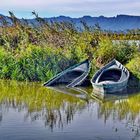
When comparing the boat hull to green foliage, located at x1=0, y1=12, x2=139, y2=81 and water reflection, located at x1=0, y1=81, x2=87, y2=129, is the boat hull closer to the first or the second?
water reflection, located at x1=0, y1=81, x2=87, y2=129

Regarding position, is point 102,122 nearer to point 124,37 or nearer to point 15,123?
point 15,123

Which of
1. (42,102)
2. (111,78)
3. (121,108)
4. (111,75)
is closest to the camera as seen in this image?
(121,108)

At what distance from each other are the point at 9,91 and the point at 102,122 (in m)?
7.31

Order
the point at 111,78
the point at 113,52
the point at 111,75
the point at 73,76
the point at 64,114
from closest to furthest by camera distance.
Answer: the point at 64,114 → the point at 111,78 → the point at 111,75 → the point at 73,76 → the point at 113,52

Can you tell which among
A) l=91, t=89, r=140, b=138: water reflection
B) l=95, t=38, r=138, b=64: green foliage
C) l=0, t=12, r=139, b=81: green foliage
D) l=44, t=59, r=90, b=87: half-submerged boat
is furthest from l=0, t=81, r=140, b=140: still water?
l=95, t=38, r=138, b=64: green foliage

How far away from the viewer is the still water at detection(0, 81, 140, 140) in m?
16.1

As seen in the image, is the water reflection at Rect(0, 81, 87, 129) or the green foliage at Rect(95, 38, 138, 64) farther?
→ the green foliage at Rect(95, 38, 138, 64)

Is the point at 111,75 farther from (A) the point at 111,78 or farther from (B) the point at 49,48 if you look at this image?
(B) the point at 49,48

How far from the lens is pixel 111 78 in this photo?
87.5ft

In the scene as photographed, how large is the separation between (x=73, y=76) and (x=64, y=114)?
828cm

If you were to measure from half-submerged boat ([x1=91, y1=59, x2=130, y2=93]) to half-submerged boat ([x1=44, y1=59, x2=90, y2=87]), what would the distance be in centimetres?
70

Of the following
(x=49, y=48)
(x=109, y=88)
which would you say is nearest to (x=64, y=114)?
(x=109, y=88)

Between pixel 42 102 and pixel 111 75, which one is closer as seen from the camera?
pixel 42 102

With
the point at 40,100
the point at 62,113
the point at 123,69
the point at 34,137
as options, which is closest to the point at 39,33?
the point at 123,69
